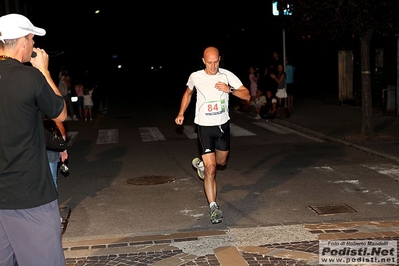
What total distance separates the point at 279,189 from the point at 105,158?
466cm

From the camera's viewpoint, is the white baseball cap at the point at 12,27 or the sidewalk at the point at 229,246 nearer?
the white baseball cap at the point at 12,27

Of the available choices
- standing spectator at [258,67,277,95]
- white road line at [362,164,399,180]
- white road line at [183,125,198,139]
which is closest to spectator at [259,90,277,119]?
standing spectator at [258,67,277,95]

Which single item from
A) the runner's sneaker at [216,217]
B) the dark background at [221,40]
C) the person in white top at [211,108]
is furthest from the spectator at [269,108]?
the runner's sneaker at [216,217]

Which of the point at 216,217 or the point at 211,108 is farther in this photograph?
the point at 211,108

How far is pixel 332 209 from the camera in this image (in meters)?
7.35

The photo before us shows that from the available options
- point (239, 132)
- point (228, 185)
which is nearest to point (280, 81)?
point (239, 132)

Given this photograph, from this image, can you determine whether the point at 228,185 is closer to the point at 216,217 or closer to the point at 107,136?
the point at 216,217

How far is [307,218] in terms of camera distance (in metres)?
6.96

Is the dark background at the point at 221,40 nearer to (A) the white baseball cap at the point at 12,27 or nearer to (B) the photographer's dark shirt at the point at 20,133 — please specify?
(A) the white baseball cap at the point at 12,27

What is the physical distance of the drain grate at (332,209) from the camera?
7219 mm

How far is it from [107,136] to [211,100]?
9.15 metres

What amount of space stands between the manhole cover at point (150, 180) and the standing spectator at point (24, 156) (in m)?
5.80

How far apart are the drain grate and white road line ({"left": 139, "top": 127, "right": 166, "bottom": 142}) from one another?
776 cm

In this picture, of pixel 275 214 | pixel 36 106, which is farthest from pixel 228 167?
pixel 36 106
